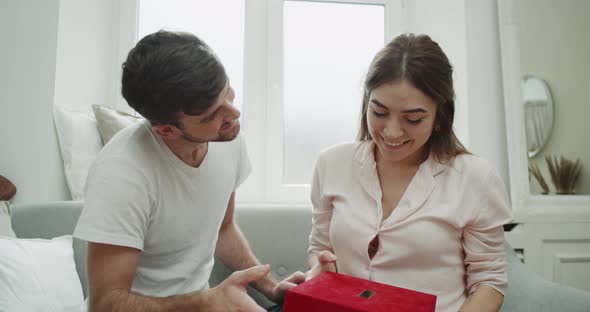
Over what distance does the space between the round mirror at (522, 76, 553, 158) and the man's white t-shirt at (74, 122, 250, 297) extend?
137 centimetres

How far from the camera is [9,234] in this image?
1.33 metres

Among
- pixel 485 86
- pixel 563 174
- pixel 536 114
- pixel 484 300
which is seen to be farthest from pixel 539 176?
pixel 484 300

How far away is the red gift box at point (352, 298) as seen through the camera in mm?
619

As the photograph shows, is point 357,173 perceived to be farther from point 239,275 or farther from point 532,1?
point 532,1

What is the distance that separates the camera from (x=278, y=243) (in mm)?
1570

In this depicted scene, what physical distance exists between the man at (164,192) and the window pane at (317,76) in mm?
1084

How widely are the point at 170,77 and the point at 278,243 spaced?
0.93 meters

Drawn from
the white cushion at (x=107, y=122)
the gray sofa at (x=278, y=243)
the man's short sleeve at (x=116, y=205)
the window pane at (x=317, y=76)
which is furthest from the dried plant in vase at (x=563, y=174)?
the white cushion at (x=107, y=122)

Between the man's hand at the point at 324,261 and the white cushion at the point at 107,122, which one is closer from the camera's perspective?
the man's hand at the point at 324,261

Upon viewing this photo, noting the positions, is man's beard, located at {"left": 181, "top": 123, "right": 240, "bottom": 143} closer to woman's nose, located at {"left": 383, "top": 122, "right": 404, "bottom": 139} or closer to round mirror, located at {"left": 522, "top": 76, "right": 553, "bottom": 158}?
woman's nose, located at {"left": 383, "top": 122, "right": 404, "bottom": 139}

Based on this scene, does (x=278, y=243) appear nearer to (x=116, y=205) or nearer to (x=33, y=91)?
(x=116, y=205)

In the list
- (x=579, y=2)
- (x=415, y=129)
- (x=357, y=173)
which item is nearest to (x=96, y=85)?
(x=357, y=173)

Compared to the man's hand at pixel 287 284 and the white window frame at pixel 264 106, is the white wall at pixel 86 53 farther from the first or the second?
the man's hand at pixel 287 284

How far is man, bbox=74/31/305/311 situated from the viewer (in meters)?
0.83
